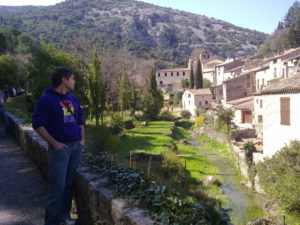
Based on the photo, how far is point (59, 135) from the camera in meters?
3.01

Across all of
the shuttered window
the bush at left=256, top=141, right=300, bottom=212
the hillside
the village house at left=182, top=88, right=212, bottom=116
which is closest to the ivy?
the bush at left=256, top=141, right=300, bottom=212

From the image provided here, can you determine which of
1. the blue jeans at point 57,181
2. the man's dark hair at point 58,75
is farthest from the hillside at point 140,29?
the blue jeans at point 57,181

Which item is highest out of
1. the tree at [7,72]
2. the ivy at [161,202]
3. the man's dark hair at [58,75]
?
the tree at [7,72]

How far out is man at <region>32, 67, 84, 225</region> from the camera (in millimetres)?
2906

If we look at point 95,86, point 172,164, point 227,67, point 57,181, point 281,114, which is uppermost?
point 227,67

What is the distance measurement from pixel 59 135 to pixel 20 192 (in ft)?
7.27

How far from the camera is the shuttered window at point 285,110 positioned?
14.8 metres

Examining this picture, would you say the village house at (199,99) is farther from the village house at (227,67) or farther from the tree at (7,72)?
the tree at (7,72)

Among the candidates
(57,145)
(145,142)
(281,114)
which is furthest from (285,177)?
(145,142)

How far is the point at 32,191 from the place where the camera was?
15.0ft

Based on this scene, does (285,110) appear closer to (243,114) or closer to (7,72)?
(243,114)

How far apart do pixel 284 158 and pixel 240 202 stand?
3.78m

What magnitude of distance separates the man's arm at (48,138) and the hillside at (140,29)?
82.4 meters

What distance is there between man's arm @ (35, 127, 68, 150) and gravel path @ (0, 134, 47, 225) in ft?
4.37
